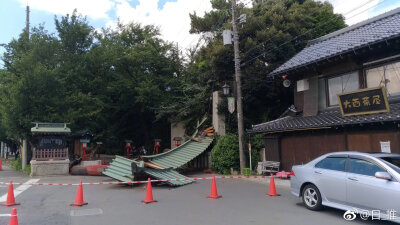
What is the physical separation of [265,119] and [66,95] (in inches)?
522

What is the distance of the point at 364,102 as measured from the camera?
12398 millimetres

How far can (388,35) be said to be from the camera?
11.8 metres

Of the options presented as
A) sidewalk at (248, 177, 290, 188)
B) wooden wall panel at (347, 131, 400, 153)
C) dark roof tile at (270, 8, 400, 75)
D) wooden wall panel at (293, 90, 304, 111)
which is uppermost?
dark roof tile at (270, 8, 400, 75)

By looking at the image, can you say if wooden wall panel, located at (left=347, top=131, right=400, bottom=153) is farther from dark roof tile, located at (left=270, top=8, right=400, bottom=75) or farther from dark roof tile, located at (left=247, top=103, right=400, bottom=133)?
dark roof tile, located at (left=270, top=8, right=400, bottom=75)

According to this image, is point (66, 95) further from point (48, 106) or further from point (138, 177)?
point (138, 177)

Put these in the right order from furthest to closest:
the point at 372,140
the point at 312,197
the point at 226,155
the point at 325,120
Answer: the point at 226,155 → the point at 325,120 → the point at 372,140 → the point at 312,197

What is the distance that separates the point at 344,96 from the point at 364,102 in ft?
2.67

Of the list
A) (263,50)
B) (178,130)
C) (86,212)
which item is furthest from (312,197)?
(178,130)

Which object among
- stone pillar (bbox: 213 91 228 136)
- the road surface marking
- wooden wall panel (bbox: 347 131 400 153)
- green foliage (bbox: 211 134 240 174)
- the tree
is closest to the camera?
the road surface marking

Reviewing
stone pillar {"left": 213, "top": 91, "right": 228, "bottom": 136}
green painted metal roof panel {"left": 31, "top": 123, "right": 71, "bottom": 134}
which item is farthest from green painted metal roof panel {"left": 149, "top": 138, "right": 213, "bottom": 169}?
green painted metal roof panel {"left": 31, "top": 123, "right": 71, "bottom": 134}

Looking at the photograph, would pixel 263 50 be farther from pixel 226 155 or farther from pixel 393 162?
pixel 393 162

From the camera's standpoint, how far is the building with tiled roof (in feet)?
39.0

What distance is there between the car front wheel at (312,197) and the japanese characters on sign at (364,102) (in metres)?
5.40

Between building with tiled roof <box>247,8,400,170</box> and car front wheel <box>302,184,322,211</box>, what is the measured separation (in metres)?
4.48
